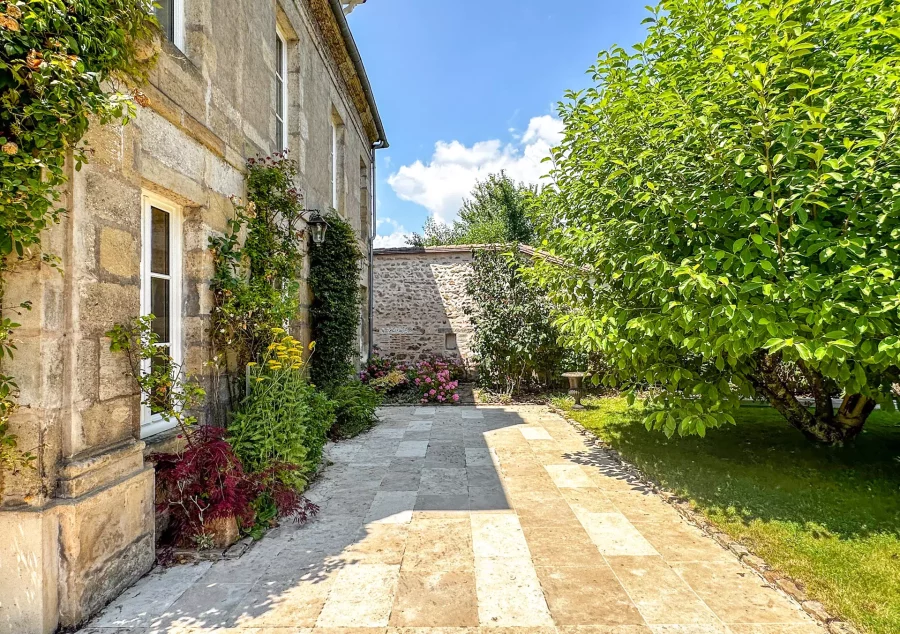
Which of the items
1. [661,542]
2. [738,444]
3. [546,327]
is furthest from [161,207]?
[546,327]

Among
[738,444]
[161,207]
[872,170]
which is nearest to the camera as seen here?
[872,170]

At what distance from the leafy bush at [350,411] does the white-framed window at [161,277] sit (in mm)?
2764

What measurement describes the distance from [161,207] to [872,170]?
192 inches

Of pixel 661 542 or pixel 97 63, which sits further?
pixel 661 542

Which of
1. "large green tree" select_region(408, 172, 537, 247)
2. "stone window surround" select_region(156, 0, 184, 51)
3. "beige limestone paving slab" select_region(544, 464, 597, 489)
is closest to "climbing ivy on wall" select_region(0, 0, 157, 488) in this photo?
"stone window surround" select_region(156, 0, 184, 51)

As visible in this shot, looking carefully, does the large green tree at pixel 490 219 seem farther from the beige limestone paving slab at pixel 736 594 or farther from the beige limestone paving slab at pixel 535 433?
the beige limestone paving slab at pixel 736 594

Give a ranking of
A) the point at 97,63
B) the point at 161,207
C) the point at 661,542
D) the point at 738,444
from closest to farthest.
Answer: the point at 97,63
the point at 661,542
the point at 161,207
the point at 738,444

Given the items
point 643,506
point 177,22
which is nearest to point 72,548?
point 177,22

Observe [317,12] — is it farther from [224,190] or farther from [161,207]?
[161,207]

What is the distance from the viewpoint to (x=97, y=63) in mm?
2154

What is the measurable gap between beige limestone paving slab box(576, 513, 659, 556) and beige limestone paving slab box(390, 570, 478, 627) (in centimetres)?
Result: 102

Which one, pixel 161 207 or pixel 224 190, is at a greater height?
pixel 224 190

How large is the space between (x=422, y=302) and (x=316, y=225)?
4.82m

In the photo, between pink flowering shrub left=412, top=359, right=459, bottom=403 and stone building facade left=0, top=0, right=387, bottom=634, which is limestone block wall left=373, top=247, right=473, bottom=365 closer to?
pink flowering shrub left=412, top=359, right=459, bottom=403
